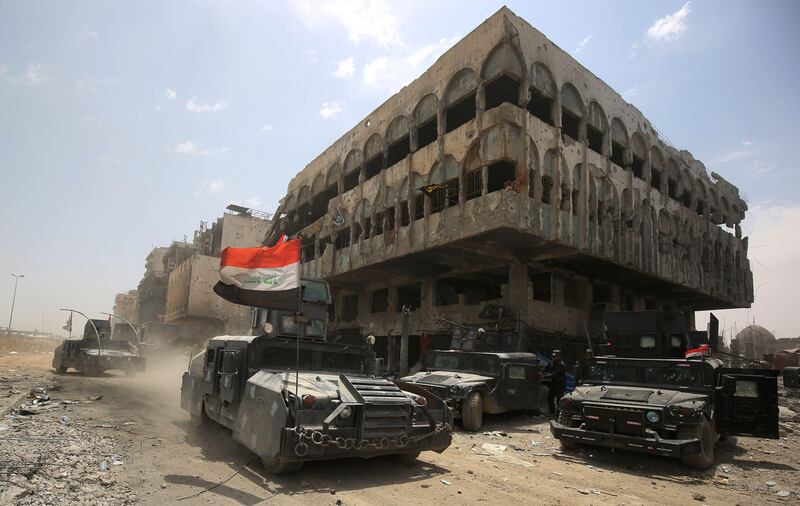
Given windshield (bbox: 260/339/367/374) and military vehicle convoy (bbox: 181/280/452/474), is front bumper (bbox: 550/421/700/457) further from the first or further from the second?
windshield (bbox: 260/339/367/374)

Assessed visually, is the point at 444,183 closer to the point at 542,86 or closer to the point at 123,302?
the point at 542,86

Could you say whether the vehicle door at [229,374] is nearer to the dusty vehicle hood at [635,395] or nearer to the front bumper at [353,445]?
the front bumper at [353,445]

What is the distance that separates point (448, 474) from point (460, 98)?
16.4 m

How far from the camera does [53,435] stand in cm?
791

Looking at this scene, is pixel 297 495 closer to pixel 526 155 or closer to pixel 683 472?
pixel 683 472

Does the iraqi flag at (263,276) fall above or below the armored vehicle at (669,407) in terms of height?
above

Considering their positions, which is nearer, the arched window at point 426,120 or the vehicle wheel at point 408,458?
the vehicle wheel at point 408,458

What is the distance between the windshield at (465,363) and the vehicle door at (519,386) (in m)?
0.35

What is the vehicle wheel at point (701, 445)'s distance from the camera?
7.49 metres

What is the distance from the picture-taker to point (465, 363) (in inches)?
528

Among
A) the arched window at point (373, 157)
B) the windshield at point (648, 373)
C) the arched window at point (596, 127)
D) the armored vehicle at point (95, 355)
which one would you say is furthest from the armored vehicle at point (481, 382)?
the arched window at point (373, 157)

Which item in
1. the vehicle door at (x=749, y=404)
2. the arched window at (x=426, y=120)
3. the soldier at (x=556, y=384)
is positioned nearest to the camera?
the vehicle door at (x=749, y=404)

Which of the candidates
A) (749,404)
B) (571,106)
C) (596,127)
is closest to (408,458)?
(749,404)

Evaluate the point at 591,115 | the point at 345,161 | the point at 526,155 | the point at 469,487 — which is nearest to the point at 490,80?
the point at 526,155
